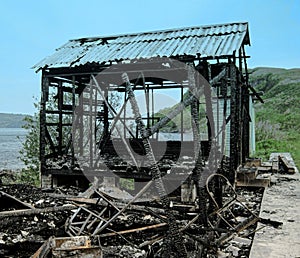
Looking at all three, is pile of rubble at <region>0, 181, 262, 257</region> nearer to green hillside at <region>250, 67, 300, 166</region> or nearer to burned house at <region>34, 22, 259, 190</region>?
burned house at <region>34, 22, 259, 190</region>

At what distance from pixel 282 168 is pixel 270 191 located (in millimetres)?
3442

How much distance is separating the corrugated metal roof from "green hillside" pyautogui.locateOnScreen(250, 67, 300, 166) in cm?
470

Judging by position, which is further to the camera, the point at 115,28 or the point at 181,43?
the point at 115,28

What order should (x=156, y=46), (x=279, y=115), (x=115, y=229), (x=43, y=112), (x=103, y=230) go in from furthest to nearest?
1. (x=279, y=115)
2. (x=43, y=112)
3. (x=156, y=46)
4. (x=115, y=229)
5. (x=103, y=230)

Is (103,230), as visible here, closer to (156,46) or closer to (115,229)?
(115,229)

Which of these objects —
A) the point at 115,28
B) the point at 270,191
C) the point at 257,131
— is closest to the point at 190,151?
the point at 270,191

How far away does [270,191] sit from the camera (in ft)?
24.8

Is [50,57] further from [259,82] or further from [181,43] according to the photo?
[259,82]

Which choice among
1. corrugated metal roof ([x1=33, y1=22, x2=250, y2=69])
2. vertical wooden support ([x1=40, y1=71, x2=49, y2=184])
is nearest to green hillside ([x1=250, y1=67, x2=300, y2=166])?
corrugated metal roof ([x1=33, y1=22, x2=250, y2=69])

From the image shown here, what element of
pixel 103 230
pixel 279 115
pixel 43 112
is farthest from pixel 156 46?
pixel 279 115

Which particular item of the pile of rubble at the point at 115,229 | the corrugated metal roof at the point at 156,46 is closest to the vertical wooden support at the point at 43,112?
the corrugated metal roof at the point at 156,46

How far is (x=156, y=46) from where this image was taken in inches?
333

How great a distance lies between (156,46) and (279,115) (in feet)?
72.1

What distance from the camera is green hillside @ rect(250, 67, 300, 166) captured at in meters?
18.5
